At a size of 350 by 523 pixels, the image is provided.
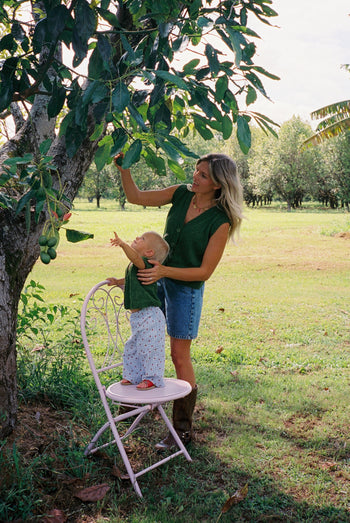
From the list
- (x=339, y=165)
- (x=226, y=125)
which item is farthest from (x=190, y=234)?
(x=339, y=165)

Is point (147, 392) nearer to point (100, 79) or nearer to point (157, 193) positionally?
point (157, 193)

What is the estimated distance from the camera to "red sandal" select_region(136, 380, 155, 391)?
322 cm

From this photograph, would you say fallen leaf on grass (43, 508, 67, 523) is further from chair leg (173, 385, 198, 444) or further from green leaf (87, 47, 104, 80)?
green leaf (87, 47, 104, 80)

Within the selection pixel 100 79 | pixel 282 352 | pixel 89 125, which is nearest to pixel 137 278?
pixel 89 125

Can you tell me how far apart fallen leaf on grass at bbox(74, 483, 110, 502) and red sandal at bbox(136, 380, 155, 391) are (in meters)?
0.58

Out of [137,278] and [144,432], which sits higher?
[137,278]

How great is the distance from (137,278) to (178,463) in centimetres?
129

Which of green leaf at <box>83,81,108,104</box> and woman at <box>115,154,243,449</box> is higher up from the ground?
green leaf at <box>83,81,108,104</box>

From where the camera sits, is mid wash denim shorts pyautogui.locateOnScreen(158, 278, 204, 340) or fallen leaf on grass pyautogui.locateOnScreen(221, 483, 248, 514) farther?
mid wash denim shorts pyautogui.locateOnScreen(158, 278, 204, 340)

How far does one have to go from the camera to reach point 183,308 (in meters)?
3.64

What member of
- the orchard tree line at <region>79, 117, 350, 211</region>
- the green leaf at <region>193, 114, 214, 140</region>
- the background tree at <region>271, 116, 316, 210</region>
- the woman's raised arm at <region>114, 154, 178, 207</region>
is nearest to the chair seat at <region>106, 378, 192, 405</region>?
the woman's raised arm at <region>114, 154, 178, 207</region>

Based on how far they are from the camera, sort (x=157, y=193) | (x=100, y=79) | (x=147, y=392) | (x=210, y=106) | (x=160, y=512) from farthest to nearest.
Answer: (x=157, y=193)
(x=147, y=392)
(x=160, y=512)
(x=210, y=106)
(x=100, y=79)

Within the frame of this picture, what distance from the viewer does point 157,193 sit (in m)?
3.80

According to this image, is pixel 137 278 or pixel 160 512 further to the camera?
pixel 137 278
